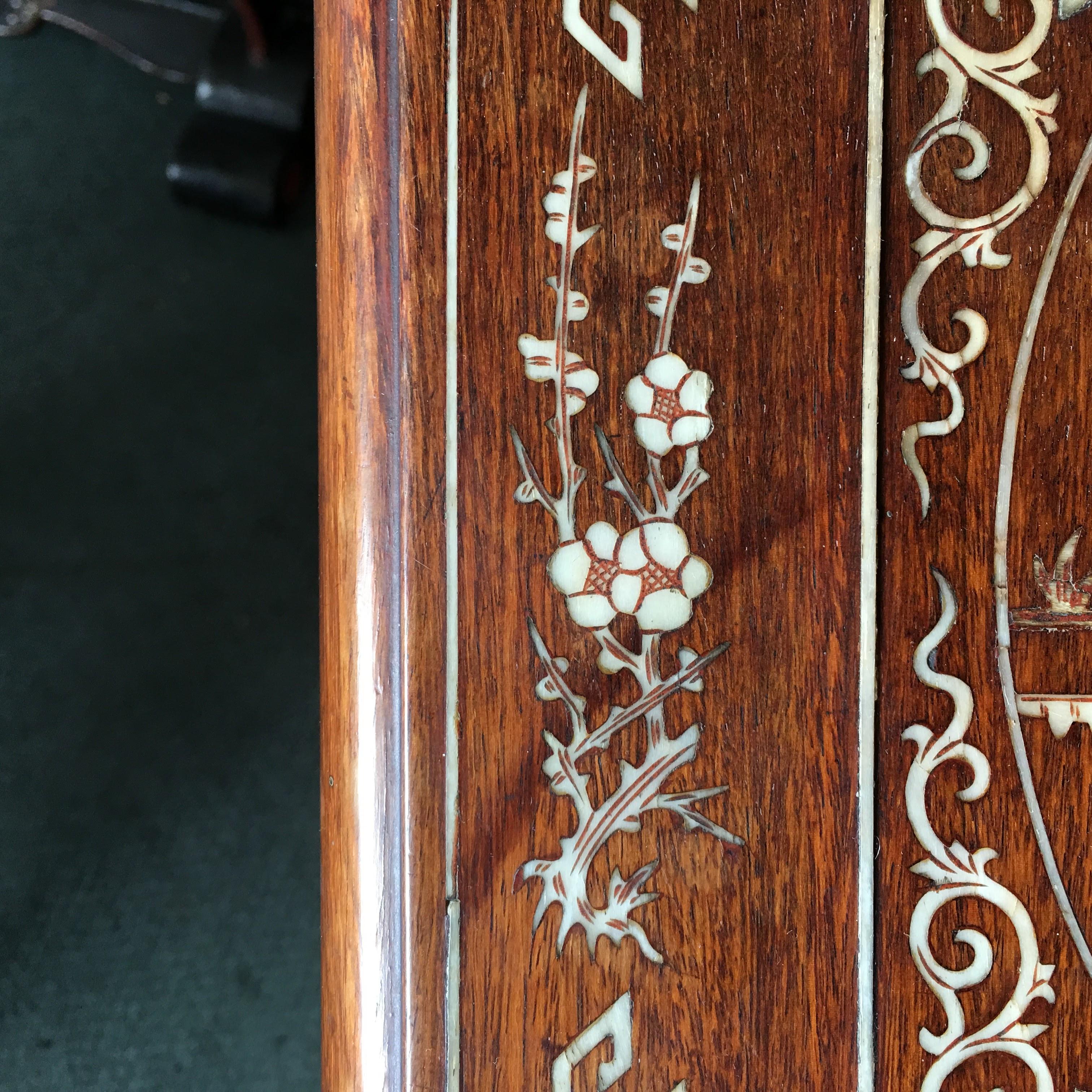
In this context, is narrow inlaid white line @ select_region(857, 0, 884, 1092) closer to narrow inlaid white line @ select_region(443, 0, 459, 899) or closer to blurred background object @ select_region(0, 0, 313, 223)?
narrow inlaid white line @ select_region(443, 0, 459, 899)

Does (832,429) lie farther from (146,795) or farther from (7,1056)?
(7,1056)

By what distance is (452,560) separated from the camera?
426mm

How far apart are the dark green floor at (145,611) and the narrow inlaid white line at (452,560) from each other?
0.49 meters

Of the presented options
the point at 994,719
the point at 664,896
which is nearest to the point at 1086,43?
the point at 994,719

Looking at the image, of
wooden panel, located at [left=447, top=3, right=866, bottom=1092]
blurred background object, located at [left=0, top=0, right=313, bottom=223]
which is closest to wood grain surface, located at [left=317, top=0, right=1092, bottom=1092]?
wooden panel, located at [left=447, top=3, right=866, bottom=1092]

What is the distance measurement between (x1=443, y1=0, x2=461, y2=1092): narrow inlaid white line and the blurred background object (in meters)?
0.46

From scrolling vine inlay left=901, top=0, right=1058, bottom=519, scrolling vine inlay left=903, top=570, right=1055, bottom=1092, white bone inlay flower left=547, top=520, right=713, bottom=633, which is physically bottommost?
scrolling vine inlay left=903, top=570, right=1055, bottom=1092

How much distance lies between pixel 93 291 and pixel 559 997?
0.75 m

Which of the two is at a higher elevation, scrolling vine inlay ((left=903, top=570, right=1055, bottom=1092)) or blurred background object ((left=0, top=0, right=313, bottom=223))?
blurred background object ((left=0, top=0, right=313, bottom=223))

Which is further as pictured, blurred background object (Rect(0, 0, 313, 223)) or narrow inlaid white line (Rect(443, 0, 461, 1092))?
blurred background object (Rect(0, 0, 313, 223))

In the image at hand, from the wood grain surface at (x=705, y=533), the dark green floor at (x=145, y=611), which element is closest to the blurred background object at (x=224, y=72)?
the dark green floor at (x=145, y=611)

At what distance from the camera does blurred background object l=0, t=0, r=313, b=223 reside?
811 millimetres

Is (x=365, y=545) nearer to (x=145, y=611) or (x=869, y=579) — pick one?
(x=869, y=579)

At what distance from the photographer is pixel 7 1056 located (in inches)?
33.0
